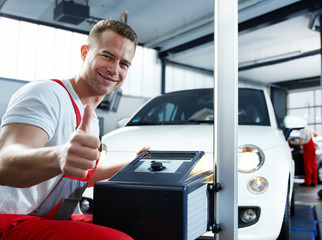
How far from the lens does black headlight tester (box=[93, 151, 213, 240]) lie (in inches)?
35.1

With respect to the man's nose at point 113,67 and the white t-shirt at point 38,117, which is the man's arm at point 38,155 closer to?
the white t-shirt at point 38,117

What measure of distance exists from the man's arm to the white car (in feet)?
3.94

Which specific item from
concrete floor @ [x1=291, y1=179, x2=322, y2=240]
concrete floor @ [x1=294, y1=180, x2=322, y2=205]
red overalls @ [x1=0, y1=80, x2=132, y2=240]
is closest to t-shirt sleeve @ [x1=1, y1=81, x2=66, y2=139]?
red overalls @ [x1=0, y1=80, x2=132, y2=240]

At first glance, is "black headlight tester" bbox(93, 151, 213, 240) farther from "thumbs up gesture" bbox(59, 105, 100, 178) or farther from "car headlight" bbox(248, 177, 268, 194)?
"car headlight" bbox(248, 177, 268, 194)

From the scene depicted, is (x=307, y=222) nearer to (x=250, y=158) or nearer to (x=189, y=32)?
(x=250, y=158)

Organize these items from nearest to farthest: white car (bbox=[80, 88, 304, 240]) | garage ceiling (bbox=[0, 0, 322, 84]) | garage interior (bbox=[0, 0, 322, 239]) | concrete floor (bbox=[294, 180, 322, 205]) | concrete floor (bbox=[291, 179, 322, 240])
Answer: white car (bbox=[80, 88, 304, 240]) < concrete floor (bbox=[291, 179, 322, 240]) < concrete floor (bbox=[294, 180, 322, 205]) < garage interior (bbox=[0, 0, 322, 239]) < garage ceiling (bbox=[0, 0, 322, 84])

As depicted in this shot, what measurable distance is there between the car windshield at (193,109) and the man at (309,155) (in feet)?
8.98

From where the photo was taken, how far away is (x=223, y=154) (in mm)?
1061

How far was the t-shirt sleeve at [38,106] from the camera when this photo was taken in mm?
948

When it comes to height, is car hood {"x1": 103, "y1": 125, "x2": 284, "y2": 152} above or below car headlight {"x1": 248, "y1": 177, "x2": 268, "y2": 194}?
above

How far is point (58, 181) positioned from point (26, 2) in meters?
7.14

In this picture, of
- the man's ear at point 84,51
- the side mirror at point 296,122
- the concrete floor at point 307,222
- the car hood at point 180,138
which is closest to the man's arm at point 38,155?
the man's ear at point 84,51

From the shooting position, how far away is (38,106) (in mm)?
1002

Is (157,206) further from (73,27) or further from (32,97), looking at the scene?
(73,27)
